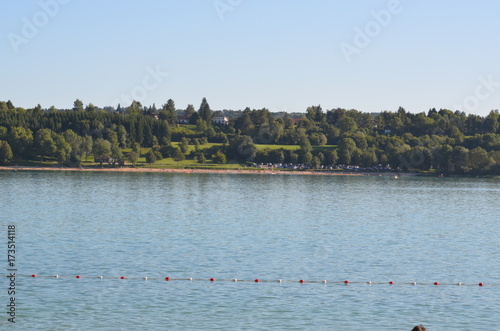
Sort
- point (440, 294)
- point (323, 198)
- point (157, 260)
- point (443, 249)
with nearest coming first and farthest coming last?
point (440, 294)
point (157, 260)
point (443, 249)
point (323, 198)

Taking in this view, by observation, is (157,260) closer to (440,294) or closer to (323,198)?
(440,294)

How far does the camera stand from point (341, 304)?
3073 centimetres

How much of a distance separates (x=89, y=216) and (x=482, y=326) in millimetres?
42708

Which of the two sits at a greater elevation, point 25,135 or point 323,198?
point 25,135

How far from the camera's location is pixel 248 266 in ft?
127

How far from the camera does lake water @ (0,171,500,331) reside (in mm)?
28391

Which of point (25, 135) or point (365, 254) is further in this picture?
point (25, 135)

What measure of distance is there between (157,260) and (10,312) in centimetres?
1288

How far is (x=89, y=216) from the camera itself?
63469 mm

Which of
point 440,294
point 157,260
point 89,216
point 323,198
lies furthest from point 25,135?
point 440,294

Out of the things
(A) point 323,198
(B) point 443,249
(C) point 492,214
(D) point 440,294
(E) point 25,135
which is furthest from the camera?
(E) point 25,135

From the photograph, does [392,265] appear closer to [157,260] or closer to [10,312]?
[157,260]

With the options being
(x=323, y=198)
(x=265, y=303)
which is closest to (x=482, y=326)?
(x=265, y=303)

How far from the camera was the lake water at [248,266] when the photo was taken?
28.4m
